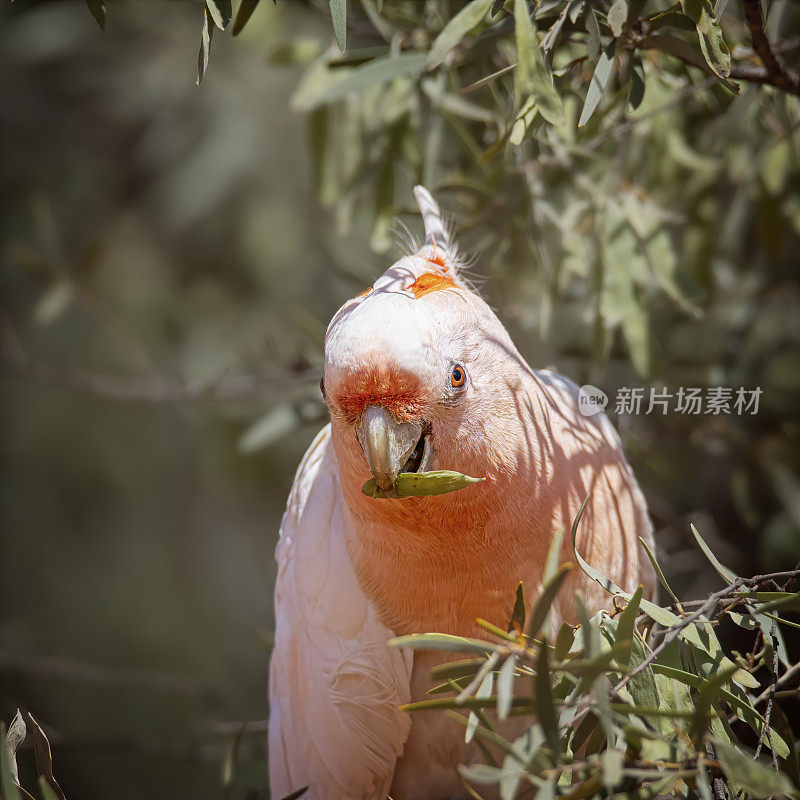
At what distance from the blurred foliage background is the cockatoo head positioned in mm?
235

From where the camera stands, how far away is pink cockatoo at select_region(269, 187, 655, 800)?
3.14ft

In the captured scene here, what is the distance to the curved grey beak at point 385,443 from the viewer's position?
921mm

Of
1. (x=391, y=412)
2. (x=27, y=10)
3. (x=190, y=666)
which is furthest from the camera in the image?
(x=190, y=666)

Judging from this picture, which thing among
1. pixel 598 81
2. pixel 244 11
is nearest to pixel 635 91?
pixel 598 81

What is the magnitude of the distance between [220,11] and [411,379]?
532 millimetres

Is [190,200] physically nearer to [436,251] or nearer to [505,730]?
[436,251]

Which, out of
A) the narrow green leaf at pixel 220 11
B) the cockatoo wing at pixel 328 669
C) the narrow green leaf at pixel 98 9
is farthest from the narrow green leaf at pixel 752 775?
the narrow green leaf at pixel 98 9

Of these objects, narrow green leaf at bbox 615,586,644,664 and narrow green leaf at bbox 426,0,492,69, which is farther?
narrow green leaf at bbox 426,0,492,69

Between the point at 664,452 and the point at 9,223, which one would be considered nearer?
the point at 664,452

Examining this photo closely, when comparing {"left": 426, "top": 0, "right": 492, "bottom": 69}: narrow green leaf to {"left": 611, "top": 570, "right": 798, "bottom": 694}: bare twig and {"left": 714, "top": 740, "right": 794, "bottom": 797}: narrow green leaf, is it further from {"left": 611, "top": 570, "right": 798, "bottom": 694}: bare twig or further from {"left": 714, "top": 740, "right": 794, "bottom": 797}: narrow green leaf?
{"left": 714, "top": 740, "right": 794, "bottom": 797}: narrow green leaf

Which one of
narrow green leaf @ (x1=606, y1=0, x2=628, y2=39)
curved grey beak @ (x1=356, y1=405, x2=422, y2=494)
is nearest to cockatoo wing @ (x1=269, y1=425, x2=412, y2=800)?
curved grey beak @ (x1=356, y1=405, x2=422, y2=494)

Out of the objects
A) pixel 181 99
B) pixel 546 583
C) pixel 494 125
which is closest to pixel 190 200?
pixel 181 99

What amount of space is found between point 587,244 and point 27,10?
214 cm

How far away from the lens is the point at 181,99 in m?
3.22
